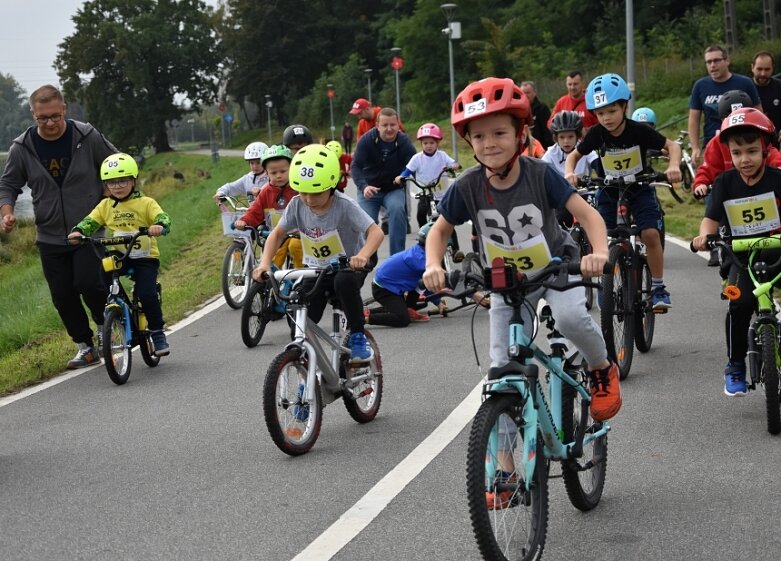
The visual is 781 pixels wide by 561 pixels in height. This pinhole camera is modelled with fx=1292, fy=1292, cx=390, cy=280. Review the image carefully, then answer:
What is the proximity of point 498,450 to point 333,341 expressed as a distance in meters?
3.16

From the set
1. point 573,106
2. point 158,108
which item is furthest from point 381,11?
point 573,106

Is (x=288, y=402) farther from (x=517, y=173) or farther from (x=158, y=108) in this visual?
(x=158, y=108)

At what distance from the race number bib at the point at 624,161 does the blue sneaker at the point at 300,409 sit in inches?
131

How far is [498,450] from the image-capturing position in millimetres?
4848

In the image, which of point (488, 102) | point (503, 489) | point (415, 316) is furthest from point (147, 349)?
point (503, 489)

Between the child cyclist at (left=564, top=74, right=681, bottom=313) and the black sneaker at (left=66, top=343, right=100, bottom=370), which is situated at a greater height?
the child cyclist at (left=564, top=74, right=681, bottom=313)

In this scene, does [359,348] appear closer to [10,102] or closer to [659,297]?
[659,297]

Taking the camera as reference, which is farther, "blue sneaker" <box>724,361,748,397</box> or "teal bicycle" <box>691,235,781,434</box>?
"blue sneaker" <box>724,361,748,397</box>

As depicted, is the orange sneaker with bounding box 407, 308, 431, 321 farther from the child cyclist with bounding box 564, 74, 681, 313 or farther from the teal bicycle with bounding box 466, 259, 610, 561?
the teal bicycle with bounding box 466, 259, 610, 561

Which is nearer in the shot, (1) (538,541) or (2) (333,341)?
(1) (538,541)

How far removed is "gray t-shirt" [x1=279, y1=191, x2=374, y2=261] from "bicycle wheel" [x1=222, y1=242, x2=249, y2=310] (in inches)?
216

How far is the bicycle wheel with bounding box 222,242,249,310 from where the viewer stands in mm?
13680

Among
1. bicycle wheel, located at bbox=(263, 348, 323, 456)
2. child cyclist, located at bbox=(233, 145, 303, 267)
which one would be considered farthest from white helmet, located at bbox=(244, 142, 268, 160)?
bicycle wheel, located at bbox=(263, 348, 323, 456)

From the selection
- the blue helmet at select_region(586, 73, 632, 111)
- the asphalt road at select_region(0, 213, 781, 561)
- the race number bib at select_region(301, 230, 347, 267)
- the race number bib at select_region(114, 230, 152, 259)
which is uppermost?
the blue helmet at select_region(586, 73, 632, 111)
